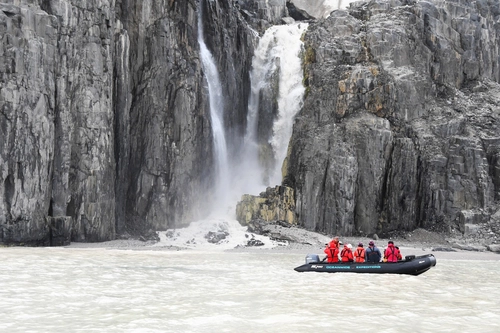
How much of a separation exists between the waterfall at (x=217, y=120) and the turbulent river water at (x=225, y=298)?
2392cm

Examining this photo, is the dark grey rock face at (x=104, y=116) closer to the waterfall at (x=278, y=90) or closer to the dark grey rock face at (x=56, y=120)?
the dark grey rock face at (x=56, y=120)

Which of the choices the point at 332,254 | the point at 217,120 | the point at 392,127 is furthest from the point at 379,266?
the point at 392,127

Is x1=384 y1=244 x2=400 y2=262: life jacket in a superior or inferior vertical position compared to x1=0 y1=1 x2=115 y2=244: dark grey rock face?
inferior

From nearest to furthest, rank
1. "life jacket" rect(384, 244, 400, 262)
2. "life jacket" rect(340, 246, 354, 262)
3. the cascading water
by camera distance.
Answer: "life jacket" rect(340, 246, 354, 262) → "life jacket" rect(384, 244, 400, 262) → the cascading water

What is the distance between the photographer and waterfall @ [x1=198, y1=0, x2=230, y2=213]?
169 feet

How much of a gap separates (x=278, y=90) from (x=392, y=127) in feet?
40.7

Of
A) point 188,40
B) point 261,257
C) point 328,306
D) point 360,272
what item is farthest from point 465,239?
point 328,306

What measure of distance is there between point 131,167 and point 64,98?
962 cm

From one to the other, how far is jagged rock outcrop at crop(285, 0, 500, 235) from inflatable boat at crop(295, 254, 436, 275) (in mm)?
24325

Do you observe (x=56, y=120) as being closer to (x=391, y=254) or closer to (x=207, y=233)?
(x=207, y=233)

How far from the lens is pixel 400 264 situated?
25.2m

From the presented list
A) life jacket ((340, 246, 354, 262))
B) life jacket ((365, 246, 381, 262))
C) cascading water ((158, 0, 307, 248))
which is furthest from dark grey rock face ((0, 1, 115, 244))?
life jacket ((365, 246, 381, 262))

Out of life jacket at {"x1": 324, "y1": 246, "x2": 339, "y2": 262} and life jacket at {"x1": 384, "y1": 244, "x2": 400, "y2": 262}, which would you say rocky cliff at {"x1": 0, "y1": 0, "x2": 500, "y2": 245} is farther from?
life jacket at {"x1": 384, "y1": 244, "x2": 400, "y2": 262}

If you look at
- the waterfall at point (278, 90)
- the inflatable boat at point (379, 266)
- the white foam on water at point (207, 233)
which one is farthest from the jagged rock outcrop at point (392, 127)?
the inflatable boat at point (379, 266)
